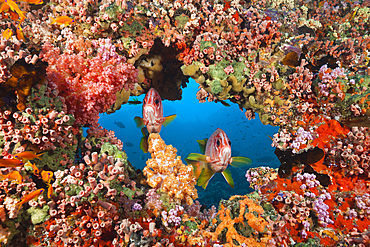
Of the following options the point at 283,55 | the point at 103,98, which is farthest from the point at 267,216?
the point at 283,55

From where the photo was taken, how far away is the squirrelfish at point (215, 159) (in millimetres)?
3318

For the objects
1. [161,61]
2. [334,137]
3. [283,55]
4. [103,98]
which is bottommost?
[334,137]

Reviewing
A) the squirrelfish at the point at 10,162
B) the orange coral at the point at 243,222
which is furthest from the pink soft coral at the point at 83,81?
the orange coral at the point at 243,222

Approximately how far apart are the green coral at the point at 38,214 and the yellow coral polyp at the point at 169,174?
5.32ft

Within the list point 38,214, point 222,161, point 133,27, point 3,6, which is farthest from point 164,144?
point 3,6

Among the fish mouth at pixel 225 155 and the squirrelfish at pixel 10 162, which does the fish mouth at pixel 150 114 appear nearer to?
the fish mouth at pixel 225 155

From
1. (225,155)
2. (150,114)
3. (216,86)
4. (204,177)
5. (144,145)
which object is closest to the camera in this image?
(225,155)

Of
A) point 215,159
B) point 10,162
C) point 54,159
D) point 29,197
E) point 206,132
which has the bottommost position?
point 29,197

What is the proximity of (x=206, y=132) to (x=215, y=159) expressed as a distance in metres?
20.8

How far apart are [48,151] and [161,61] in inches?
145

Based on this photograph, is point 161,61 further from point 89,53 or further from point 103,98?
point 103,98

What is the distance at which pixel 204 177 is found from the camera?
12.0 ft

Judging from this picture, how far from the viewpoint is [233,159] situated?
3461mm

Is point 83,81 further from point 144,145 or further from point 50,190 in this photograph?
point 144,145
